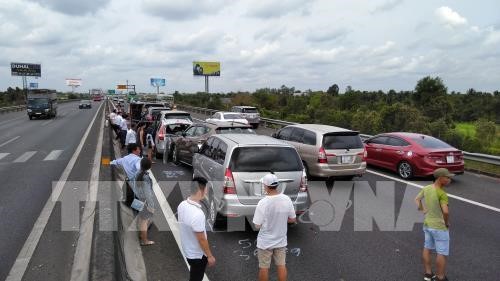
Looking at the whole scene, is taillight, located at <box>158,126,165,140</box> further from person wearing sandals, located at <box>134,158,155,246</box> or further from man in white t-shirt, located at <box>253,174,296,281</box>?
man in white t-shirt, located at <box>253,174,296,281</box>

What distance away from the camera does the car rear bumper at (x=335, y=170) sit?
11.8 m

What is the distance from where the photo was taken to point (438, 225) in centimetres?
575

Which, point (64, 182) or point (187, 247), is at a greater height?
point (187, 247)

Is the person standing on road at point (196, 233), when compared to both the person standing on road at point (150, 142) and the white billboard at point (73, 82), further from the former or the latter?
the white billboard at point (73, 82)

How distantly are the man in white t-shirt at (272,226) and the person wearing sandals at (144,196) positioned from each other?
252 cm

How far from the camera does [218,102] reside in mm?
63969

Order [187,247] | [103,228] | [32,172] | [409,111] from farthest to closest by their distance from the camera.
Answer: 1. [409,111]
2. [32,172]
3. [103,228]
4. [187,247]

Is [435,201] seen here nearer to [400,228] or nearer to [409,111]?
[400,228]

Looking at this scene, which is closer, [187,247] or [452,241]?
[187,247]

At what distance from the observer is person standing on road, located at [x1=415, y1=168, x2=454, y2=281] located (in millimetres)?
5676

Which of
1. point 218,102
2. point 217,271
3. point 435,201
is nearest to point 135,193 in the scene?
point 217,271

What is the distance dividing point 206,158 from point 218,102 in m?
55.2

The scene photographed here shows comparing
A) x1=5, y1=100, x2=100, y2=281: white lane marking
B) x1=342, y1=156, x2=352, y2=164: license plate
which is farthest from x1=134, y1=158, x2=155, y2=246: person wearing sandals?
x1=342, y1=156, x2=352, y2=164: license plate

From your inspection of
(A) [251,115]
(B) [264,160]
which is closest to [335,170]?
(B) [264,160]
